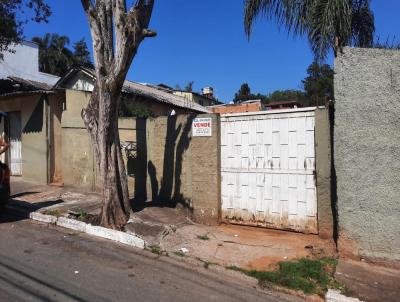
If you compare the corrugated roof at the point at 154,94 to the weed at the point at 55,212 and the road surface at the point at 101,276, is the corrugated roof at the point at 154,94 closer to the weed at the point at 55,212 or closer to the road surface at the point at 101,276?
the weed at the point at 55,212

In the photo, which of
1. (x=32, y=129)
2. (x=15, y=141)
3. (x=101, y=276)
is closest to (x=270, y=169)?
(x=101, y=276)

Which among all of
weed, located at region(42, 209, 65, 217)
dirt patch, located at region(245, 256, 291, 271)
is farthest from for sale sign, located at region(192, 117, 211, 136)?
weed, located at region(42, 209, 65, 217)

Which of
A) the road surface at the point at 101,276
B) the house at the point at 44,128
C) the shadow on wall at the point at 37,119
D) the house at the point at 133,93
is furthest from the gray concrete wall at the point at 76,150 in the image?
the road surface at the point at 101,276

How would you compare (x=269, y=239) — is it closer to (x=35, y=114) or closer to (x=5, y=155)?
(x=35, y=114)

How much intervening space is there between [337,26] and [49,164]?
9.56 metres

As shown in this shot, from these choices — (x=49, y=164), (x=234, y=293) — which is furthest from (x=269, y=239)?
(x=49, y=164)

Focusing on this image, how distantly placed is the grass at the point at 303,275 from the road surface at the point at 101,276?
0.69 ft

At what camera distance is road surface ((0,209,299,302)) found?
193 inches

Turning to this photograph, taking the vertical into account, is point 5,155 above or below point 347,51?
below

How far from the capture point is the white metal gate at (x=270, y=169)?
7.41 metres

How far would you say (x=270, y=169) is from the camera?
7.81 metres

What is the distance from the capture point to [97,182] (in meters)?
11.7

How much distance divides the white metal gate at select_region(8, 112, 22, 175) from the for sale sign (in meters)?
9.16

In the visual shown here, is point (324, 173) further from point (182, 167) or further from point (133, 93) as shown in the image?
point (133, 93)
